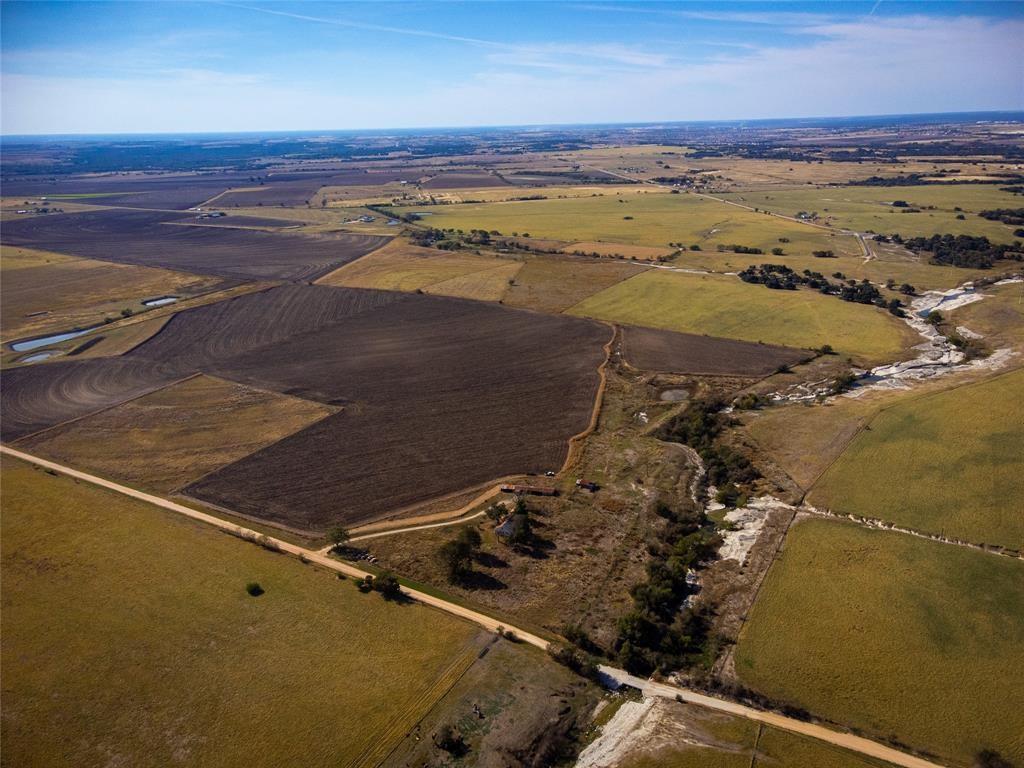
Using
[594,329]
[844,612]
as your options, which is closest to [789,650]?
[844,612]

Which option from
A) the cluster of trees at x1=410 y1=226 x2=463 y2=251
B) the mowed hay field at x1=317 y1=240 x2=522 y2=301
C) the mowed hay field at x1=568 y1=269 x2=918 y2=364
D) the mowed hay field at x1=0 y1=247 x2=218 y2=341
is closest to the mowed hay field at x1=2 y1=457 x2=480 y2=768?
the mowed hay field at x1=568 y1=269 x2=918 y2=364

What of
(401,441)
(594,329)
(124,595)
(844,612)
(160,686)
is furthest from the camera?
(594,329)

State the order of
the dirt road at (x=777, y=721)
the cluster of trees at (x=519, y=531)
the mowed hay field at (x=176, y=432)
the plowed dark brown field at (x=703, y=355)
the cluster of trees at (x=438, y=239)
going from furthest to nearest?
1. the cluster of trees at (x=438, y=239)
2. the plowed dark brown field at (x=703, y=355)
3. the mowed hay field at (x=176, y=432)
4. the cluster of trees at (x=519, y=531)
5. the dirt road at (x=777, y=721)

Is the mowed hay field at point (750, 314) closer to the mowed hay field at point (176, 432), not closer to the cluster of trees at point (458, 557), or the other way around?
the mowed hay field at point (176, 432)

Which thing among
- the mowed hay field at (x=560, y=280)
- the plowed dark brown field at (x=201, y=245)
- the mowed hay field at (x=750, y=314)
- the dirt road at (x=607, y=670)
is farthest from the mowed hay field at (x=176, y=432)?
the plowed dark brown field at (x=201, y=245)

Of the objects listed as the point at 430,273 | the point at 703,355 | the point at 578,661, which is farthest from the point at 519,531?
the point at 430,273

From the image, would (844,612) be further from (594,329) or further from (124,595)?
(594,329)
